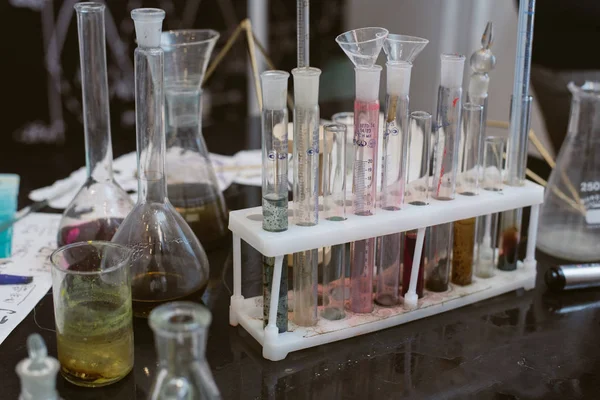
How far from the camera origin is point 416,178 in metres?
1.02

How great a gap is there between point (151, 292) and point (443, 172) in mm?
421

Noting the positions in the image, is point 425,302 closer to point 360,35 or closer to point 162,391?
point 360,35

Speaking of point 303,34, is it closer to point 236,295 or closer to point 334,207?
point 334,207

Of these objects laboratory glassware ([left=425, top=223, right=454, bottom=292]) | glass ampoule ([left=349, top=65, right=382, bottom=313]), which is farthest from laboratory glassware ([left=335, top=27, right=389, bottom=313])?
laboratory glassware ([left=425, top=223, right=454, bottom=292])

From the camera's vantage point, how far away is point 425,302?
3.30 ft

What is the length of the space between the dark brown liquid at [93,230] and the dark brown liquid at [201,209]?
102 mm

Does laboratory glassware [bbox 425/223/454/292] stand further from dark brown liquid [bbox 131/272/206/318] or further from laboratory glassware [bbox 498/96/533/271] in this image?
dark brown liquid [bbox 131/272/206/318]

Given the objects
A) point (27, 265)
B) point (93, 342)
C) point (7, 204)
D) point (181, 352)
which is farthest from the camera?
point (7, 204)

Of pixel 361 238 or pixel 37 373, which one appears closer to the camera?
pixel 37 373

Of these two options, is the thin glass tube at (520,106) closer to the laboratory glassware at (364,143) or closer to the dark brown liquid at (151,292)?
the laboratory glassware at (364,143)

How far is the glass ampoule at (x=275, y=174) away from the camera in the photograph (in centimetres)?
86

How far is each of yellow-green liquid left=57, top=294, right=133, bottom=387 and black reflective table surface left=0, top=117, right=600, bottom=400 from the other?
0.05ft

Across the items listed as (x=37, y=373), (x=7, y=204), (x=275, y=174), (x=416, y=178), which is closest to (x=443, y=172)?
(x=416, y=178)

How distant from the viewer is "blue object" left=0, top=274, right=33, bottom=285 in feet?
3.47
